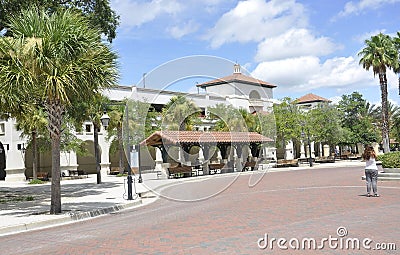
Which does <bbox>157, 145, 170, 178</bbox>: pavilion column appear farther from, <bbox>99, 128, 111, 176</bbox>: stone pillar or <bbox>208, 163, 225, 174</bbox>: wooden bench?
<bbox>99, 128, 111, 176</bbox>: stone pillar

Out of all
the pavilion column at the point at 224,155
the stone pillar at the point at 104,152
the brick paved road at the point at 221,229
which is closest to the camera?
the brick paved road at the point at 221,229

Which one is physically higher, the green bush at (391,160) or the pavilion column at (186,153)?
the pavilion column at (186,153)

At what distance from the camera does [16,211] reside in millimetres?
16922

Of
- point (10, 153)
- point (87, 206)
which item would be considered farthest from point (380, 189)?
point (10, 153)

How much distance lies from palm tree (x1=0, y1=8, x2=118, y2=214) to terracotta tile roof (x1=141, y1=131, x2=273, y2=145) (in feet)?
65.4

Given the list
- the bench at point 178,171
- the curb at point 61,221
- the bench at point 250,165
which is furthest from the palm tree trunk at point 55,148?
the bench at point 250,165

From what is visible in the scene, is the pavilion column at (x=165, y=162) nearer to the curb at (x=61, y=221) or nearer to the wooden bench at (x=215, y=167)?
the wooden bench at (x=215, y=167)

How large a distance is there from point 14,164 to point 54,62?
1252 inches

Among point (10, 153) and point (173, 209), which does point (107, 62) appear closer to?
point (173, 209)

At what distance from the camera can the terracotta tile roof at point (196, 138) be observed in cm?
3591

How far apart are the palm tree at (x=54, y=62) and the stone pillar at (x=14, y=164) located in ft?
97.8

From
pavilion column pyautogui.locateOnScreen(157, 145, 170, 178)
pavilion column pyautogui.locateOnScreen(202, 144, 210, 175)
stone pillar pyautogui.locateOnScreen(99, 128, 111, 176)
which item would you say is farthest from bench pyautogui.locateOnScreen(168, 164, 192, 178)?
stone pillar pyautogui.locateOnScreen(99, 128, 111, 176)

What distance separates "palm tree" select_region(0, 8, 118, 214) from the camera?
1402 cm

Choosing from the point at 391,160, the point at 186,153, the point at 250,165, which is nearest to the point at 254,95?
the point at 250,165
